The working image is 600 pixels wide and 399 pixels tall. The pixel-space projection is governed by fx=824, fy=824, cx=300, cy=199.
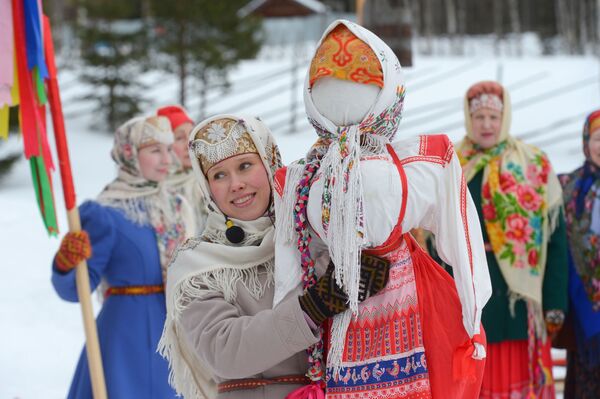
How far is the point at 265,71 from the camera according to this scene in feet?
61.8

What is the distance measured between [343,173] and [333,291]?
263 millimetres

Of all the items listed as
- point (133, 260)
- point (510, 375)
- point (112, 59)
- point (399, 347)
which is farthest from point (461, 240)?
point (112, 59)

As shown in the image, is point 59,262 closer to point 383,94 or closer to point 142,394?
point 142,394

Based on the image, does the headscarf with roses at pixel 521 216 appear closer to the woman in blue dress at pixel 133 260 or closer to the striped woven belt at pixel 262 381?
the woman in blue dress at pixel 133 260

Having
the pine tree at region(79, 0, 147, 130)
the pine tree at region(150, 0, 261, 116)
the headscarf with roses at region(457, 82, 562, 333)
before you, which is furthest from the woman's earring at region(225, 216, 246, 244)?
the pine tree at region(79, 0, 147, 130)

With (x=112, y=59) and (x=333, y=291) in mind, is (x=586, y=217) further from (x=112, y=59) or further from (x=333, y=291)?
(x=112, y=59)

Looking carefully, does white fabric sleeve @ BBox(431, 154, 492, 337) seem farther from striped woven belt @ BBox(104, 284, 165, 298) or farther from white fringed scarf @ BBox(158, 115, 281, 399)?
striped woven belt @ BBox(104, 284, 165, 298)

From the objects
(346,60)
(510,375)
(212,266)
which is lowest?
(510,375)

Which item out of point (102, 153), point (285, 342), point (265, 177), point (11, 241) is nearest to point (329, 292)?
point (285, 342)

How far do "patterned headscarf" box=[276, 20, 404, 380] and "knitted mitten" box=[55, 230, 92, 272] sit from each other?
5.68 feet

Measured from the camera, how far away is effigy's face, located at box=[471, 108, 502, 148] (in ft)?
13.6

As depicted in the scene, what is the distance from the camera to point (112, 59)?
14.8 m

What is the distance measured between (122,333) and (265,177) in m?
1.88

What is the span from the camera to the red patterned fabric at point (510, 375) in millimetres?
4109
